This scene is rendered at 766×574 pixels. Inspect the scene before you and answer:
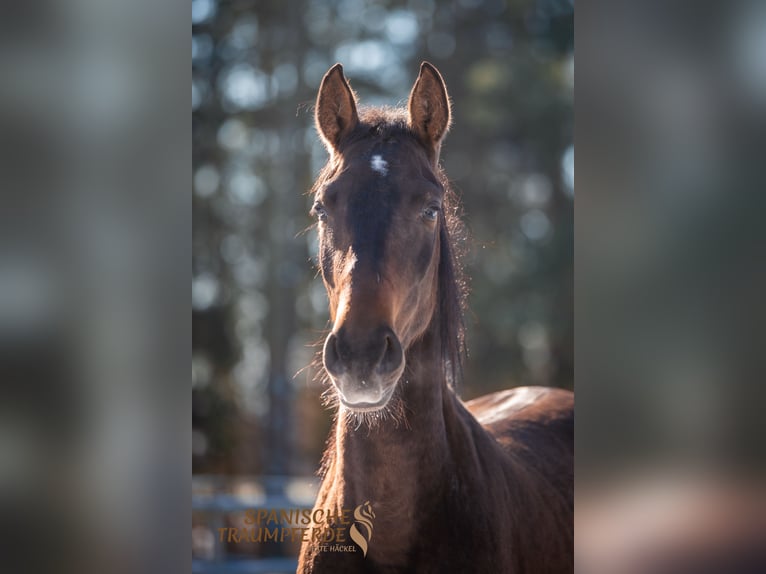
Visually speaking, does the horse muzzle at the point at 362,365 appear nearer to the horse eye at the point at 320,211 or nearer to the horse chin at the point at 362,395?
the horse chin at the point at 362,395

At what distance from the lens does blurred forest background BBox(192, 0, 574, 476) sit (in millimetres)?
2691

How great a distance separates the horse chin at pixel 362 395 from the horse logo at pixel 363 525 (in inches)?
18.7

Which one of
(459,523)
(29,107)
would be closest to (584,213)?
(459,523)

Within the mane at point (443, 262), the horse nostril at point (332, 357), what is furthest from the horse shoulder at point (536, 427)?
the horse nostril at point (332, 357)

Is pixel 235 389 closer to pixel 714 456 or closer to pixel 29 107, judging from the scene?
pixel 29 107

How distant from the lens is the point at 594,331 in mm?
1950

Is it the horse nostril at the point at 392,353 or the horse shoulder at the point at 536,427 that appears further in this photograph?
the horse shoulder at the point at 536,427

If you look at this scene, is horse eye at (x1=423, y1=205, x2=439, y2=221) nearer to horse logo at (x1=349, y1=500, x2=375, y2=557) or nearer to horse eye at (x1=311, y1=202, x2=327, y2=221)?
horse eye at (x1=311, y1=202, x2=327, y2=221)

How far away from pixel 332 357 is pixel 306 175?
180 centimetres

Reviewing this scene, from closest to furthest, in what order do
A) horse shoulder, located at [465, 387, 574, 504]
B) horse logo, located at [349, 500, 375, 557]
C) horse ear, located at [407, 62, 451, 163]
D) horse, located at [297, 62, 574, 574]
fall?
horse, located at [297, 62, 574, 574], horse logo, located at [349, 500, 375, 557], horse ear, located at [407, 62, 451, 163], horse shoulder, located at [465, 387, 574, 504]

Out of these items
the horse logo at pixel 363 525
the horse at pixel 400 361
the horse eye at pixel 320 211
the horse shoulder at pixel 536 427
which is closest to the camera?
the horse at pixel 400 361

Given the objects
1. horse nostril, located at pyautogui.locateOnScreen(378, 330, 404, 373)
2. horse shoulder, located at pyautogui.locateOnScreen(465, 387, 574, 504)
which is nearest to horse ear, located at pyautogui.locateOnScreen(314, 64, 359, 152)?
horse nostril, located at pyautogui.locateOnScreen(378, 330, 404, 373)

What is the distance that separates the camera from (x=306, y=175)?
10.4ft

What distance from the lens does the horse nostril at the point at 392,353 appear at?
62.4 inches
